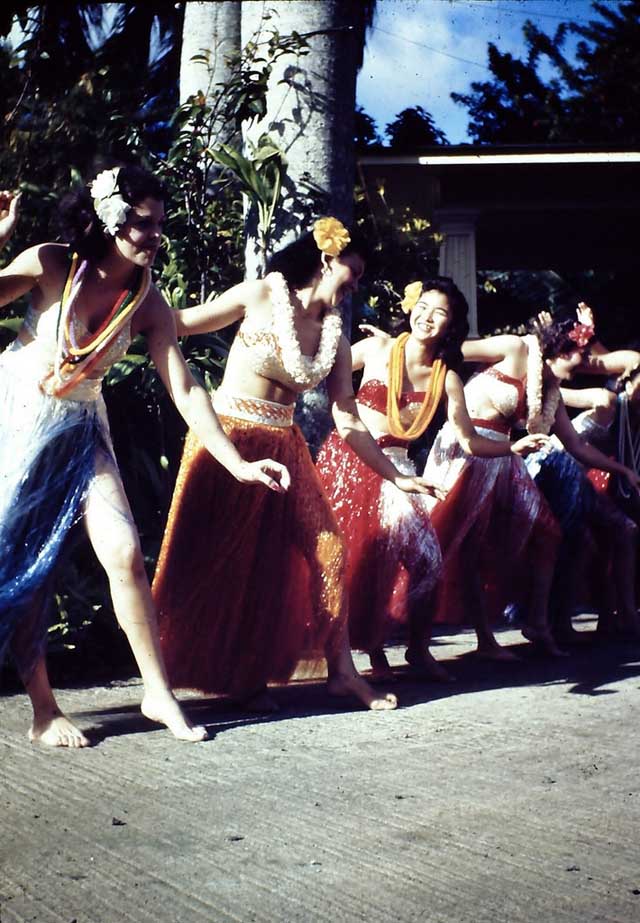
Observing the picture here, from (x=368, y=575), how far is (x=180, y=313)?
4.61 ft

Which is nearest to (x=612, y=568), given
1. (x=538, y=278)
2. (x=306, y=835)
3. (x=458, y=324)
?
(x=458, y=324)

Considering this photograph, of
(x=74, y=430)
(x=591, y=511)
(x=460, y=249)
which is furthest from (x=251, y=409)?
(x=460, y=249)

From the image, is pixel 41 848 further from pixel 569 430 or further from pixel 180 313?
pixel 569 430

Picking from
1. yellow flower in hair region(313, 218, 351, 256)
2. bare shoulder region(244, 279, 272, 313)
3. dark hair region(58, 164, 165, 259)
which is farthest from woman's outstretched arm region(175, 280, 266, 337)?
dark hair region(58, 164, 165, 259)

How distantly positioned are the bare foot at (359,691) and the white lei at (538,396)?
193 centimetres

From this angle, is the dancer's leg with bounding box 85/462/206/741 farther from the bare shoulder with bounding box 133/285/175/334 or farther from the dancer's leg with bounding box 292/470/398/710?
the dancer's leg with bounding box 292/470/398/710

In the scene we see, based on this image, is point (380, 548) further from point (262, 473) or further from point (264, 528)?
point (262, 473)

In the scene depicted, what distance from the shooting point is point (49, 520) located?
13.2 ft

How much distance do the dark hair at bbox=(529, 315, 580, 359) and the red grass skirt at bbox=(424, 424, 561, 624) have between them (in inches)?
27.3


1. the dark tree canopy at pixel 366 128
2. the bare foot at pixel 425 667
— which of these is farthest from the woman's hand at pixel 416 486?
the dark tree canopy at pixel 366 128

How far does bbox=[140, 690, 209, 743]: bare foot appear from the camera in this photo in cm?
401

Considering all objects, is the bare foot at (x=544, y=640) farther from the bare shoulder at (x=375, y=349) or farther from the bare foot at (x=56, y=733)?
the bare foot at (x=56, y=733)

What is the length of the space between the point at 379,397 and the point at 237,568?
1.22 meters

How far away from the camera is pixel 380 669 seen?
5.36 m
